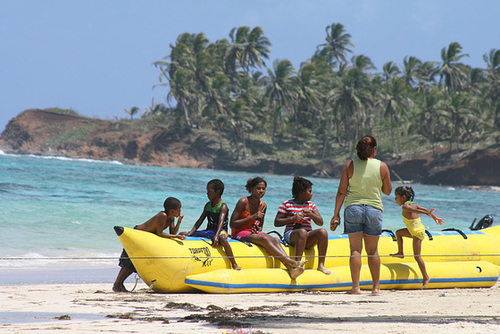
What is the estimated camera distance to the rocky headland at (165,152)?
158 feet

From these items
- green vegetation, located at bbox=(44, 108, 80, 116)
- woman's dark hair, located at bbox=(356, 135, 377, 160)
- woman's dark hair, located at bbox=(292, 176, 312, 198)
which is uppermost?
green vegetation, located at bbox=(44, 108, 80, 116)

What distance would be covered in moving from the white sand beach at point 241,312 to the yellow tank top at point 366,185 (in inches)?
34.2

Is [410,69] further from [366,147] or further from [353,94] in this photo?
[366,147]

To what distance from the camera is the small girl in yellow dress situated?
6219 mm

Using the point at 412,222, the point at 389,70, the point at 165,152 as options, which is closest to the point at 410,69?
the point at 389,70

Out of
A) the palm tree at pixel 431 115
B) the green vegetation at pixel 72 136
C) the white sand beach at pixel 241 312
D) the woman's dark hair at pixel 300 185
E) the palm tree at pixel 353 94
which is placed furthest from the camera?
the green vegetation at pixel 72 136

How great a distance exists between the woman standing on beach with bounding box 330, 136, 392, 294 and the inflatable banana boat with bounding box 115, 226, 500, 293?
273 millimetres

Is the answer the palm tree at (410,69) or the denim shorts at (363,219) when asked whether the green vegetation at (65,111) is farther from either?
the denim shorts at (363,219)

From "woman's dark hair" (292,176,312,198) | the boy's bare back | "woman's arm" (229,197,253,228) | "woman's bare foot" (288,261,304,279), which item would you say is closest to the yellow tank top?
"woman's dark hair" (292,176,312,198)

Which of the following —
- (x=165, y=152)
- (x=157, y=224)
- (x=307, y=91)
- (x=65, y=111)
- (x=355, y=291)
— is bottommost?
(x=355, y=291)

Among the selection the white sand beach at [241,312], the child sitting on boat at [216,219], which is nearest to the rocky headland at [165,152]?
the child sitting on boat at [216,219]

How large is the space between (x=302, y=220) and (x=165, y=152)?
5482 centimetres

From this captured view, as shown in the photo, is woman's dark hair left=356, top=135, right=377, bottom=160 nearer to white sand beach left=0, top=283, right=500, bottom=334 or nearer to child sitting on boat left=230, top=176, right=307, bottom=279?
child sitting on boat left=230, top=176, right=307, bottom=279

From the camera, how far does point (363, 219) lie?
5.59 metres
